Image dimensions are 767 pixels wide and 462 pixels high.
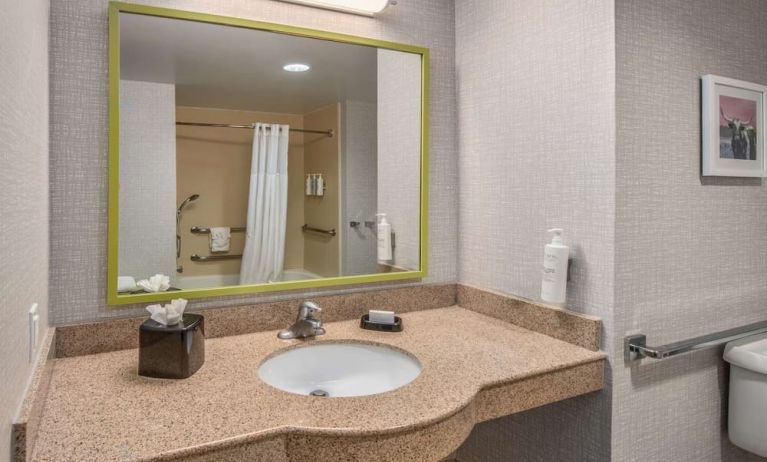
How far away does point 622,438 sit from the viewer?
1422mm

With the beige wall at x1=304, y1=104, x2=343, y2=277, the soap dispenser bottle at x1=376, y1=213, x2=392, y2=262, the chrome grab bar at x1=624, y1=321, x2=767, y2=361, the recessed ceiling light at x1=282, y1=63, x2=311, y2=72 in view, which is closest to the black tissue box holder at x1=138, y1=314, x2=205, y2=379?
the beige wall at x1=304, y1=104, x2=343, y2=277

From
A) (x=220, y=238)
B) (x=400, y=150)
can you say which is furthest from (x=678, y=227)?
(x=220, y=238)

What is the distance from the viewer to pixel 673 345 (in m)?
1.43

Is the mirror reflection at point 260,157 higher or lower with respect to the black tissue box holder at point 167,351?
higher

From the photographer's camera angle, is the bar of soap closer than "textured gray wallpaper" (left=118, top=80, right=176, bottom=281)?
No

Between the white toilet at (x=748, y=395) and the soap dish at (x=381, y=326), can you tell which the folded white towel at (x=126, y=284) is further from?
the white toilet at (x=748, y=395)

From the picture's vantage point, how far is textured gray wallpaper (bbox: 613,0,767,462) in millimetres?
1414

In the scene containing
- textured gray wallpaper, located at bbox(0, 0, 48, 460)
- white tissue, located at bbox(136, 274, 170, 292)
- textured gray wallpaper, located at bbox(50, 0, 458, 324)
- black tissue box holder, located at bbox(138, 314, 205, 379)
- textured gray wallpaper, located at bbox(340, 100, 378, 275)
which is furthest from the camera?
textured gray wallpaper, located at bbox(340, 100, 378, 275)

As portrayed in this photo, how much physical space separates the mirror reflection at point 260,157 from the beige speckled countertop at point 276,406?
1.00ft

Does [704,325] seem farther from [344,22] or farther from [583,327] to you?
[344,22]

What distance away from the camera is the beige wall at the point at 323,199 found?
1.69 meters

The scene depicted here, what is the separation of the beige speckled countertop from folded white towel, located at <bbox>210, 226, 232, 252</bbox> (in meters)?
0.28

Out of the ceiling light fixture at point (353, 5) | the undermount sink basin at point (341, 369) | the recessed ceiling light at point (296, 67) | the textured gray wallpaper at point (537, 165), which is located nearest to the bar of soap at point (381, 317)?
the undermount sink basin at point (341, 369)

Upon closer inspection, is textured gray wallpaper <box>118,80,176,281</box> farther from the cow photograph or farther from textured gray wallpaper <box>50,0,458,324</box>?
the cow photograph
